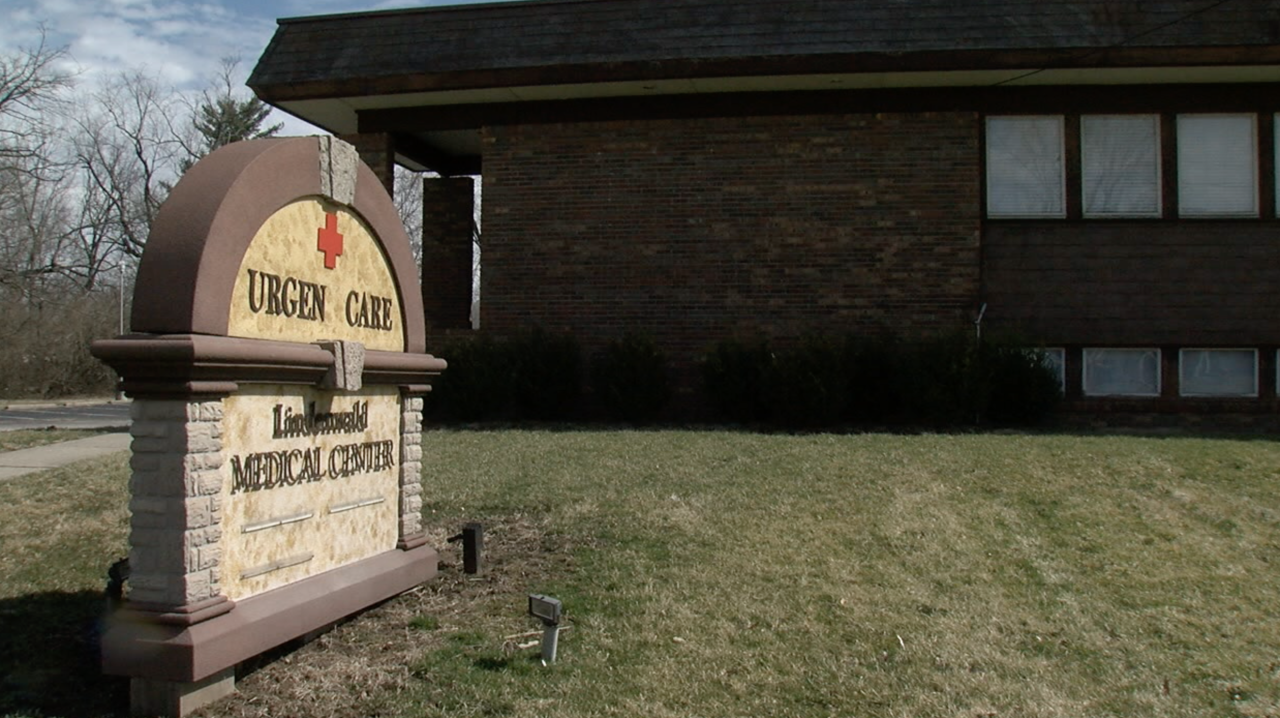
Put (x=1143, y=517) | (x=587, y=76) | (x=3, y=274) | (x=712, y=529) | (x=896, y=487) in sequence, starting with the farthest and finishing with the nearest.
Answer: (x=3, y=274) < (x=587, y=76) < (x=896, y=487) < (x=1143, y=517) < (x=712, y=529)

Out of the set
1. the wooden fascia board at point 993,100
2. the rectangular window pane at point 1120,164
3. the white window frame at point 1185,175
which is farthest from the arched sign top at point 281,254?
the white window frame at point 1185,175

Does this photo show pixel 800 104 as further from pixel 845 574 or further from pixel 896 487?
pixel 845 574

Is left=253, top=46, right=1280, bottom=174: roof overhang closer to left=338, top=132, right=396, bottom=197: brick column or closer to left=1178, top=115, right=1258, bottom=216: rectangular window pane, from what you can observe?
left=338, top=132, right=396, bottom=197: brick column

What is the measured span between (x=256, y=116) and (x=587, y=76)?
141 feet

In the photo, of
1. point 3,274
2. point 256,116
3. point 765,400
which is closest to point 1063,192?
point 765,400

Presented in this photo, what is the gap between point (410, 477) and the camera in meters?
6.52

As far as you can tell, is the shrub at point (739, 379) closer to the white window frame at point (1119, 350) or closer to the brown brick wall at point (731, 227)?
the brown brick wall at point (731, 227)

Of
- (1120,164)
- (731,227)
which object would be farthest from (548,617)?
(1120,164)

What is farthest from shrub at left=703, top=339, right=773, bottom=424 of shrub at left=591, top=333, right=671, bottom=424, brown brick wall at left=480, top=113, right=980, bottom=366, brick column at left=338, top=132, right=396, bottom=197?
brick column at left=338, top=132, right=396, bottom=197

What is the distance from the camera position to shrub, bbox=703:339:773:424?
1345 cm

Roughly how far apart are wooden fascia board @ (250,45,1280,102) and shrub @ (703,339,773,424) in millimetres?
3515

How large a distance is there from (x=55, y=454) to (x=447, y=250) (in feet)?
24.9

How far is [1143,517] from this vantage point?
8062 mm

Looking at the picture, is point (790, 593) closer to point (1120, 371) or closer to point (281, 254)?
point (281, 254)
